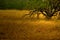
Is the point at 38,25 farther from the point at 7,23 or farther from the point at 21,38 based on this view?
the point at 21,38

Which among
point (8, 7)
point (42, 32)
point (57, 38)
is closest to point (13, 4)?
point (8, 7)

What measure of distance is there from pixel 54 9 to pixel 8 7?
3.57 m

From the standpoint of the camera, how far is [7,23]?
7.76 meters

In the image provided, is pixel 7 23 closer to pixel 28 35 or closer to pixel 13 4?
pixel 28 35

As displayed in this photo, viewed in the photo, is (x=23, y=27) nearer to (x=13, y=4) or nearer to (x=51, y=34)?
(x=51, y=34)

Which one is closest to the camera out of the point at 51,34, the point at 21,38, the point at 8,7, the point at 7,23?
the point at 21,38

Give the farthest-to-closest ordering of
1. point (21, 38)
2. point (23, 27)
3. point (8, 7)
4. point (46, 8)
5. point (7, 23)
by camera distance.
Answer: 1. point (8, 7)
2. point (46, 8)
3. point (7, 23)
4. point (23, 27)
5. point (21, 38)

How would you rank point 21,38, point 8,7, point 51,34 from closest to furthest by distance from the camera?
1. point 21,38
2. point 51,34
3. point 8,7

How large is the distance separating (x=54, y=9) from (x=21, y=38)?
316 centimetres

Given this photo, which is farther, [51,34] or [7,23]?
[7,23]

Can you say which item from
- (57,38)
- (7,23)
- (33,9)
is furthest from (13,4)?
(57,38)

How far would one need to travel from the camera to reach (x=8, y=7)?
37.8 feet

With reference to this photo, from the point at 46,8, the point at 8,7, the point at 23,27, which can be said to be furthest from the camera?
the point at 8,7

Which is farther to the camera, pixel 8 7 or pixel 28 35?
pixel 8 7
